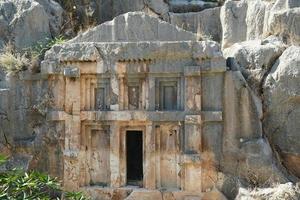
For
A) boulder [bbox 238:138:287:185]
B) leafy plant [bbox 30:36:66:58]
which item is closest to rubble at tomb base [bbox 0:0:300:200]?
boulder [bbox 238:138:287:185]

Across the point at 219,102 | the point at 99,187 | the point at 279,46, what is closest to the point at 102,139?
the point at 99,187

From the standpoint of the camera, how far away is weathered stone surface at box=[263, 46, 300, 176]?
10250mm

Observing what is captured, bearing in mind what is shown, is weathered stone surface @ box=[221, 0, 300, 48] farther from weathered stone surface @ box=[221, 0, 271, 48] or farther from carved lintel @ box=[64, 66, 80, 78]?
carved lintel @ box=[64, 66, 80, 78]

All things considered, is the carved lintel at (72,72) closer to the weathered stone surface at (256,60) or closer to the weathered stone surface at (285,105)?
the weathered stone surface at (256,60)

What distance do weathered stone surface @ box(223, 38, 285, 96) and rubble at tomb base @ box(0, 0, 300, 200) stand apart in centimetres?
2

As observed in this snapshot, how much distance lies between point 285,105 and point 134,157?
371 cm

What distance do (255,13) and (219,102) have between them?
309 cm

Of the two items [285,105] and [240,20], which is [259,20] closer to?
[240,20]

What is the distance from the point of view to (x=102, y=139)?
35.1 ft

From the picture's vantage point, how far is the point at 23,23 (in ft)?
38.8

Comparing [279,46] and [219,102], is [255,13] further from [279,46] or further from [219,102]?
[219,102]

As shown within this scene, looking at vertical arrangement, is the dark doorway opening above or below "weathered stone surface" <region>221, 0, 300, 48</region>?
below

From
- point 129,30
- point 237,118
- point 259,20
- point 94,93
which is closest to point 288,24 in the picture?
point 259,20

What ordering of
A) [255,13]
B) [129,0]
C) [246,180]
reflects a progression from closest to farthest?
1. [246,180]
2. [255,13]
3. [129,0]
